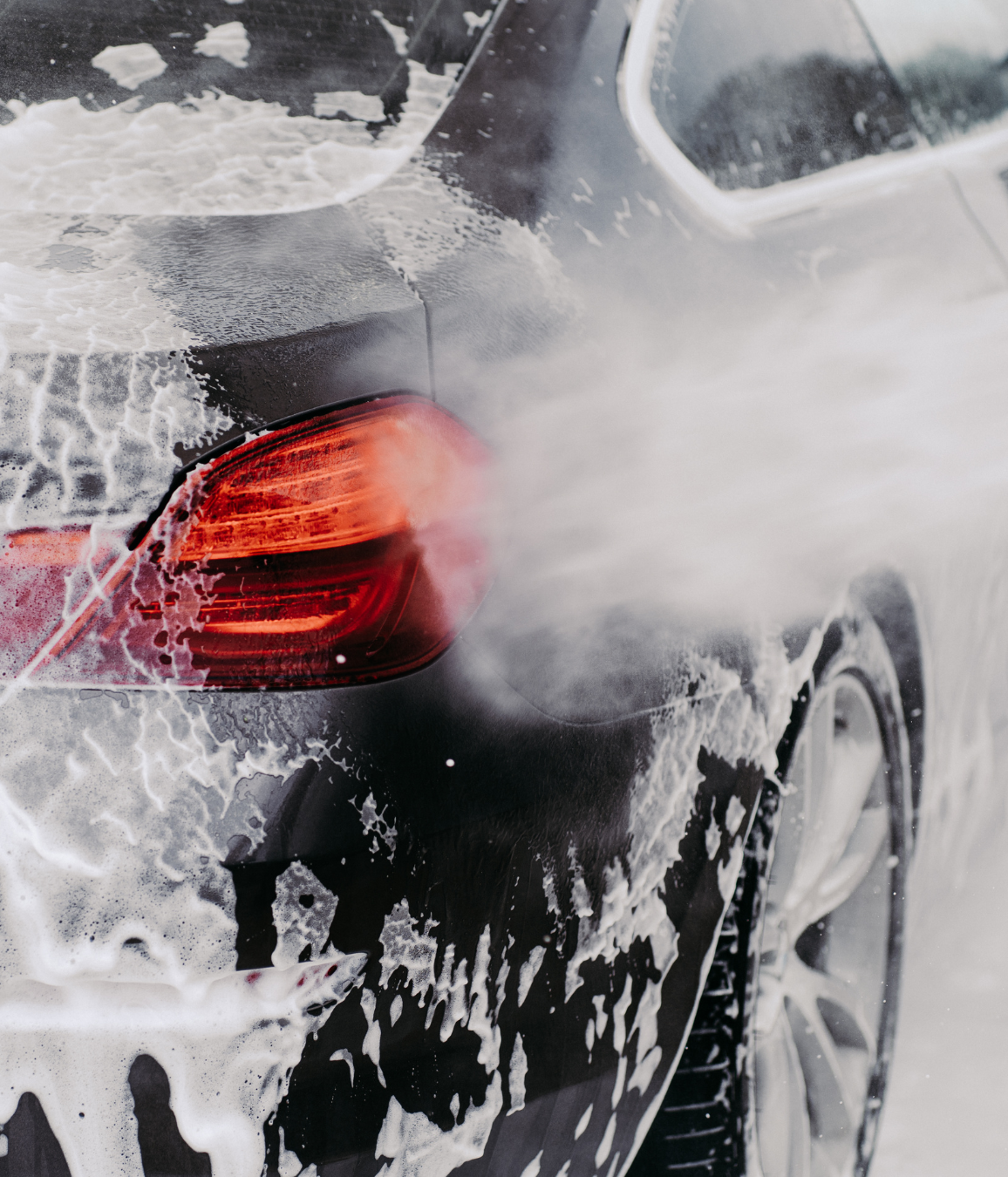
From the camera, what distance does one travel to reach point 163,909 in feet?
3.04

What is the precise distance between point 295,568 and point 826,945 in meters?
1.53

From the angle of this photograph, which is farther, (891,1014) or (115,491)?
(891,1014)

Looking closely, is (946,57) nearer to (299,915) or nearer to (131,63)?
(131,63)

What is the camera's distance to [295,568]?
3.08 feet

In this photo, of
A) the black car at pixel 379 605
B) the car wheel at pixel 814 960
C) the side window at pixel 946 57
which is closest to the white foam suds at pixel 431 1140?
the black car at pixel 379 605

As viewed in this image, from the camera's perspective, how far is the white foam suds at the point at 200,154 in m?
1.17

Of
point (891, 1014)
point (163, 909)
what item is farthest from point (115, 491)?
point (891, 1014)

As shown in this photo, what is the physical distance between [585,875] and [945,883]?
153cm

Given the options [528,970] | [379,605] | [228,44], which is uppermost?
[228,44]

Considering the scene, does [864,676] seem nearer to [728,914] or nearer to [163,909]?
[728,914]

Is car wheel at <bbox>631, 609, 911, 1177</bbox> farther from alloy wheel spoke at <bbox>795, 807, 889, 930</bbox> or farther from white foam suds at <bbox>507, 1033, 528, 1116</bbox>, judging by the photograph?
white foam suds at <bbox>507, 1033, 528, 1116</bbox>

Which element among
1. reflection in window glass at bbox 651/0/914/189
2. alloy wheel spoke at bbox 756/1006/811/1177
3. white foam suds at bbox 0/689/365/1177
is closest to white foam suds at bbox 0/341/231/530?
white foam suds at bbox 0/689/365/1177

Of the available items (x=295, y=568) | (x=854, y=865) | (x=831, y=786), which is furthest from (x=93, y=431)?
(x=854, y=865)

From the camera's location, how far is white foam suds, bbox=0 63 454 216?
1170mm
